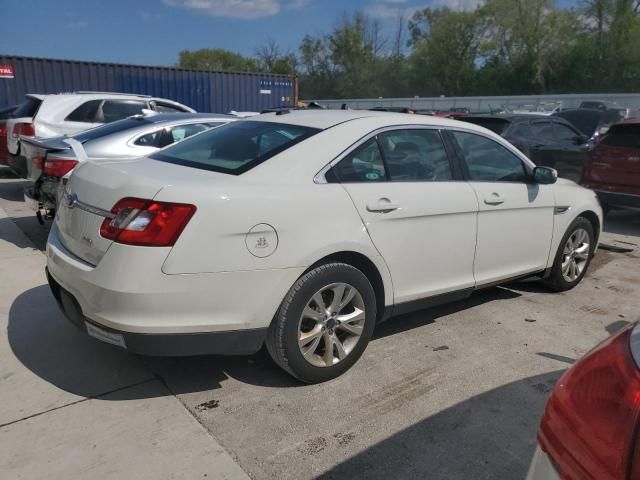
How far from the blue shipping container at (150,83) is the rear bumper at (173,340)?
14204 mm

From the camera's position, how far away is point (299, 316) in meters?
3.00

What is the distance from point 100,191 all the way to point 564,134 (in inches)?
365

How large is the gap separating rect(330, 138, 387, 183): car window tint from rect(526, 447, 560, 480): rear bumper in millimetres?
1998

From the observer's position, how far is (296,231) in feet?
9.55

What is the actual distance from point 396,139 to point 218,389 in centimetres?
194

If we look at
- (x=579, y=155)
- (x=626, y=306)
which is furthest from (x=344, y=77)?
(x=626, y=306)

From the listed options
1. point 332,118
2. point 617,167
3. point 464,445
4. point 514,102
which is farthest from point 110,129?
point 514,102

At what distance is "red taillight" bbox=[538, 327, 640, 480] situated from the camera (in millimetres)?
1249

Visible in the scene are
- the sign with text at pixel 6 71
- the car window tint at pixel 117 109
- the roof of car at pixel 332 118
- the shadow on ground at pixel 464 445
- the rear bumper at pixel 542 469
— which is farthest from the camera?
the sign with text at pixel 6 71

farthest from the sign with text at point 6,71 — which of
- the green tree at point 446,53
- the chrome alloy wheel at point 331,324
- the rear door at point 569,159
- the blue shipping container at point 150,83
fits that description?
the green tree at point 446,53

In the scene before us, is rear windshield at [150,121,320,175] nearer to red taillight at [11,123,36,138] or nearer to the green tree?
red taillight at [11,123,36,138]

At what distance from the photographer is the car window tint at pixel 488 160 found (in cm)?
404

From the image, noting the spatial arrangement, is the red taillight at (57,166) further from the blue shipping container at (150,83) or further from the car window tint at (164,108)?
the blue shipping container at (150,83)

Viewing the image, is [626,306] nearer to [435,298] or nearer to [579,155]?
[435,298]
